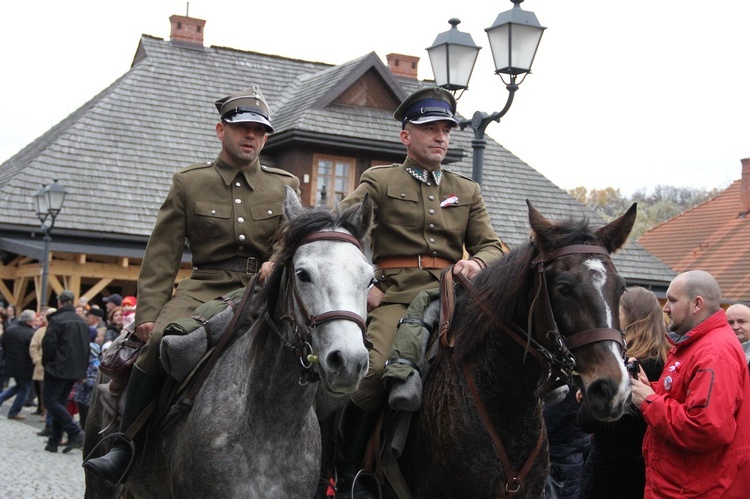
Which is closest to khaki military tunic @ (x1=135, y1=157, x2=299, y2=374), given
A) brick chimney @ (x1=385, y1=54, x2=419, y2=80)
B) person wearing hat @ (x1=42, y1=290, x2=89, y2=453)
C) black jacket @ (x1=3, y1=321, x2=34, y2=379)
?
Answer: person wearing hat @ (x1=42, y1=290, x2=89, y2=453)

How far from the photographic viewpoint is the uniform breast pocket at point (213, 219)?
20.7ft

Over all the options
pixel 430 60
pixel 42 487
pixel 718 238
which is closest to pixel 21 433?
pixel 42 487

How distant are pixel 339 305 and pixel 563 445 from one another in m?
2.90

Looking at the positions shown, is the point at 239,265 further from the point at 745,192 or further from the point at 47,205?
the point at 745,192

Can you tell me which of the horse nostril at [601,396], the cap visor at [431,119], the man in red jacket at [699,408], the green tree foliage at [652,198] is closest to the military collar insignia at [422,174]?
the cap visor at [431,119]

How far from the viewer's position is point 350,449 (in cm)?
611

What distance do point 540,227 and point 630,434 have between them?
2248 millimetres

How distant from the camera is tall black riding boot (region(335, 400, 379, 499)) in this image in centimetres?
601

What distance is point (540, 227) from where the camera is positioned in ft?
16.7

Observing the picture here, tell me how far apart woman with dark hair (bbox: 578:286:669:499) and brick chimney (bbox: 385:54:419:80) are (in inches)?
1157

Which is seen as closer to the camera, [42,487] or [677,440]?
[677,440]

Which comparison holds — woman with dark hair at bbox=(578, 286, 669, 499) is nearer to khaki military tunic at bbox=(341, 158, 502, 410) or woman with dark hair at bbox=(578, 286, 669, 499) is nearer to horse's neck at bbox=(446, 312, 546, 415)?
khaki military tunic at bbox=(341, 158, 502, 410)

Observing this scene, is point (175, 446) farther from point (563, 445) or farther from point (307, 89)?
point (307, 89)

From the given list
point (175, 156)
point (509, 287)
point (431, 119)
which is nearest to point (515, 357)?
point (509, 287)
